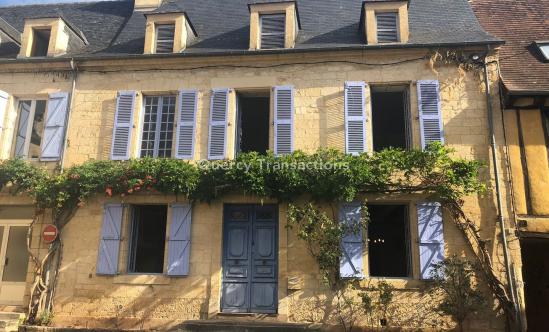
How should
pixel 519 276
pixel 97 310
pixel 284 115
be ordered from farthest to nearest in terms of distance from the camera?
pixel 284 115
pixel 97 310
pixel 519 276

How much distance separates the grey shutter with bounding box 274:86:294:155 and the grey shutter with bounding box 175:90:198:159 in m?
1.56

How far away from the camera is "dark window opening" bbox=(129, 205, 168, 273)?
316 inches

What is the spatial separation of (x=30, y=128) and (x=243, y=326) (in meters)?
5.80

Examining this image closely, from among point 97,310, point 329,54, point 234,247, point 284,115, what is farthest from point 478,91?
point 97,310

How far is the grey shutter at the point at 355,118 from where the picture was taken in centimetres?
785

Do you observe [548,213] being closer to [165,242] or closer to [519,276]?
[519,276]

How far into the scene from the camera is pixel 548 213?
723 cm

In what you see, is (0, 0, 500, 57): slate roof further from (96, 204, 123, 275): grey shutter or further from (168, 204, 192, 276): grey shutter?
(96, 204, 123, 275): grey shutter

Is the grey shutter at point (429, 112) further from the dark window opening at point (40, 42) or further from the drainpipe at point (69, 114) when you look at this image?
the dark window opening at point (40, 42)

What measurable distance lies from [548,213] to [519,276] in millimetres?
1163

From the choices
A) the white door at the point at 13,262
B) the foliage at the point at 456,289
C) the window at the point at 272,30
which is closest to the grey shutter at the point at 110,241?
the white door at the point at 13,262

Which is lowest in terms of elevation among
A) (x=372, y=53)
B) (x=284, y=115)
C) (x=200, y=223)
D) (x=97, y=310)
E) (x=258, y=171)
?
(x=97, y=310)

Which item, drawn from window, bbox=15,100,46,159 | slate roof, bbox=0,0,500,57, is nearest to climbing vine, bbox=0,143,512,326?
window, bbox=15,100,46,159

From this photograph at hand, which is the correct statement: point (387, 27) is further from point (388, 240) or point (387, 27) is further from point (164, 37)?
point (164, 37)
